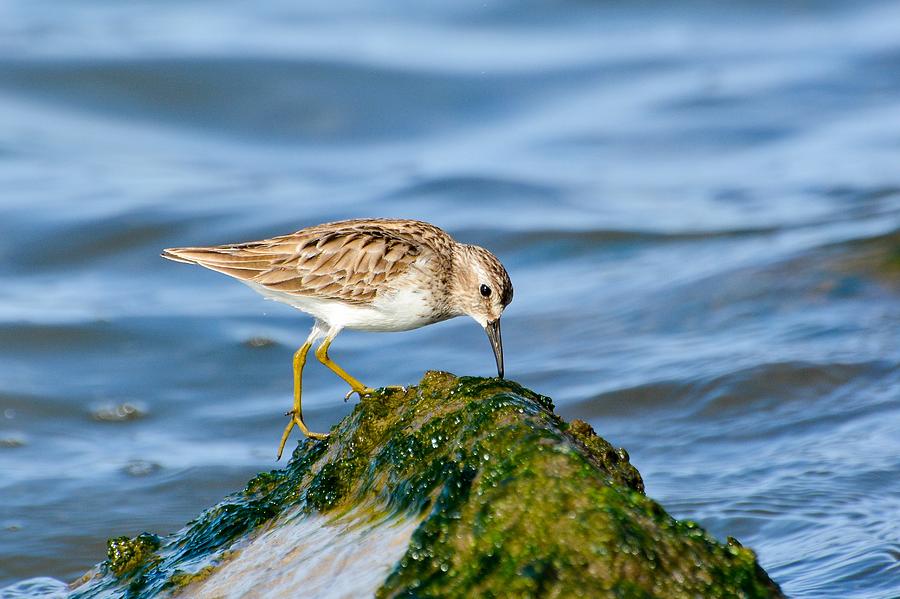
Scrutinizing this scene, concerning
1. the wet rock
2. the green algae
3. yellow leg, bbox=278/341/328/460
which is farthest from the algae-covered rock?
the wet rock

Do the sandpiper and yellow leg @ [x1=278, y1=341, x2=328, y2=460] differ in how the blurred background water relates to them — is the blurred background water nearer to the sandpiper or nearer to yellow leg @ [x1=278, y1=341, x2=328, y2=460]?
yellow leg @ [x1=278, y1=341, x2=328, y2=460]

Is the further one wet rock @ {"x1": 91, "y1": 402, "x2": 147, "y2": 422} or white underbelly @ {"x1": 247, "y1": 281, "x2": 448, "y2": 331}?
wet rock @ {"x1": 91, "y1": 402, "x2": 147, "y2": 422}

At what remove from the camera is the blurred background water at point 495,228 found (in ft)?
25.9

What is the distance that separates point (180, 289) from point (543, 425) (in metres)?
8.01

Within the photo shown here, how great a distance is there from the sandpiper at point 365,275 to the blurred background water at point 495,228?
1.75 meters

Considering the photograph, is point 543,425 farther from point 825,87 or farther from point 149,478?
point 825,87

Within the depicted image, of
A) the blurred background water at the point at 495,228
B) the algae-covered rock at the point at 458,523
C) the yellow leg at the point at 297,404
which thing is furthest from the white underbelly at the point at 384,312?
the blurred background water at the point at 495,228

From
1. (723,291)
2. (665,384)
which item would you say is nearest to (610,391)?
(665,384)

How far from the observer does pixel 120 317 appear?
10906 mm

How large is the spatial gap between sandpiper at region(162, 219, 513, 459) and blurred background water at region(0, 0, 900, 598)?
5.73ft

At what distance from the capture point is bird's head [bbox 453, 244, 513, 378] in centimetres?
674

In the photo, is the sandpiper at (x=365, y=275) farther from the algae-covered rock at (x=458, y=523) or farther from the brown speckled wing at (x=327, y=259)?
the algae-covered rock at (x=458, y=523)

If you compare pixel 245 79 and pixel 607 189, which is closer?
pixel 607 189

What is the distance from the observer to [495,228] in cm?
1262
